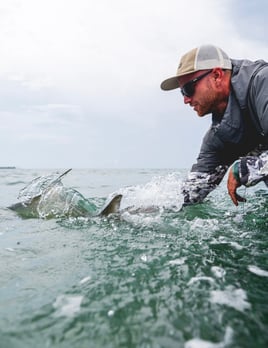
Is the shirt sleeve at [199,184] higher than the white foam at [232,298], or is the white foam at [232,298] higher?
the shirt sleeve at [199,184]

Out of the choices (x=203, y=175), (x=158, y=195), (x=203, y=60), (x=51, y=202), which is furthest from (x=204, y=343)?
(x=51, y=202)

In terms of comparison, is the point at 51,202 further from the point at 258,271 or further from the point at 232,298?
the point at 232,298

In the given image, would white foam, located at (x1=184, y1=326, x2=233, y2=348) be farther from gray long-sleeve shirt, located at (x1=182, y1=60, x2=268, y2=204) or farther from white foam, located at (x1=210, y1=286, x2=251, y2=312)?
gray long-sleeve shirt, located at (x1=182, y1=60, x2=268, y2=204)

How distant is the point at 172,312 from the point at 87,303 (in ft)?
1.75

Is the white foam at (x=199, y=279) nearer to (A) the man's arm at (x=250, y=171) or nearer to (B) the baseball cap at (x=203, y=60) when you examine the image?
(A) the man's arm at (x=250, y=171)

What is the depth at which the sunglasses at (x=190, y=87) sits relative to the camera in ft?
12.8

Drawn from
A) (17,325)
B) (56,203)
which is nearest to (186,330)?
(17,325)

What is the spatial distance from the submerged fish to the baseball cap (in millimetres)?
2172

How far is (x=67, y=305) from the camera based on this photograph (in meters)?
2.24

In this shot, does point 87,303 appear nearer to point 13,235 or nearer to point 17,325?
point 17,325

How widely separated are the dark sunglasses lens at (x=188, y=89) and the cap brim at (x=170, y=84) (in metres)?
0.20

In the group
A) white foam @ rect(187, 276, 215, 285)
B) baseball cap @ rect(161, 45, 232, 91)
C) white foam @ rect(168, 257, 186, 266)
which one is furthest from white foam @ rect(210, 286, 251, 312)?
baseball cap @ rect(161, 45, 232, 91)

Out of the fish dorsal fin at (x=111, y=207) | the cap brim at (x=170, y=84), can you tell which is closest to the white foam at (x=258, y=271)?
the cap brim at (x=170, y=84)

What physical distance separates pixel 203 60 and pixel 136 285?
2496 mm
